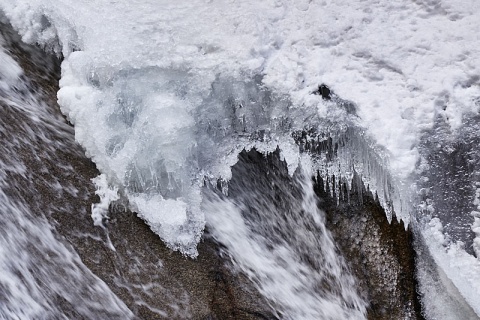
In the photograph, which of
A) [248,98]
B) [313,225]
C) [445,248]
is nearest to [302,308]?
[313,225]

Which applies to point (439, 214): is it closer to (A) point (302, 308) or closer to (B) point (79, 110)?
(A) point (302, 308)

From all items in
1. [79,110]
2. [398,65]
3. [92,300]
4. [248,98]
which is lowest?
[92,300]

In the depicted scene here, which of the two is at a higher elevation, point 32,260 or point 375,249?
point 375,249

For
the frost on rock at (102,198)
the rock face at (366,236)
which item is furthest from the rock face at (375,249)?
the frost on rock at (102,198)

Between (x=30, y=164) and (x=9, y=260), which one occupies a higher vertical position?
(x=30, y=164)

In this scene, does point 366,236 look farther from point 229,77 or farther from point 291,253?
point 229,77

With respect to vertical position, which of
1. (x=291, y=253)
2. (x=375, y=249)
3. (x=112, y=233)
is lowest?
(x=112, y=233)

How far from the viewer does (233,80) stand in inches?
133

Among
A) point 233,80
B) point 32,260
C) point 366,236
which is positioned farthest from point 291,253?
point 32,260

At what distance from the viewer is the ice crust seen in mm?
3156

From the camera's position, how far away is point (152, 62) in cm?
A: 337

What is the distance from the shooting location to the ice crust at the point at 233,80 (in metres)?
3.16

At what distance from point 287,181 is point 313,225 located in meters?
0.31

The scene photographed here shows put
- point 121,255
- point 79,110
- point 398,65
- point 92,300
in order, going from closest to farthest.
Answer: point 92,300
point 121,255
point 79,110
point 398,65
